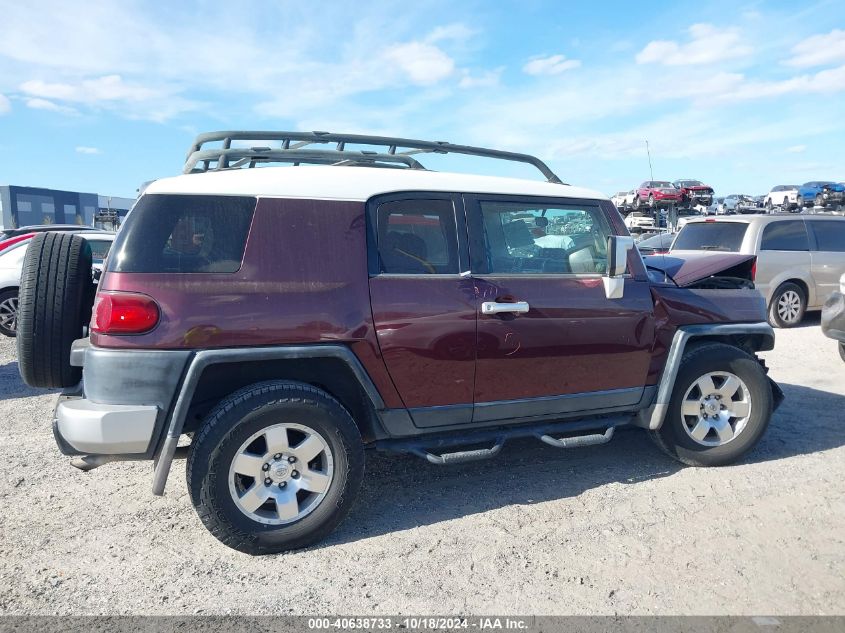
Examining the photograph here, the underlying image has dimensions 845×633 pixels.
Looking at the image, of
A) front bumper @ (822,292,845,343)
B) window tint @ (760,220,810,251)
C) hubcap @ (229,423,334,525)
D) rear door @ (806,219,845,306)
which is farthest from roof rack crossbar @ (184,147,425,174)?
rear door @ (806,219,845,306)

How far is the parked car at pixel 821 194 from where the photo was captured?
25.4 metres

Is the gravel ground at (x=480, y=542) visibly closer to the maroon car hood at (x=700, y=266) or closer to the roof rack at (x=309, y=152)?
the maroon car hood at (x=700, y=266)

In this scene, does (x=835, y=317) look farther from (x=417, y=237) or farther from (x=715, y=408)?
(x=417, y=237)

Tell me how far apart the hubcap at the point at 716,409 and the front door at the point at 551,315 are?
1.52 feet

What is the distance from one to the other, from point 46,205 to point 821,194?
5112cm

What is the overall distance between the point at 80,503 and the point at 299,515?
4.83 ft

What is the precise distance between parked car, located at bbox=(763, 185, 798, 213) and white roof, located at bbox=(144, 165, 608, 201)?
27142 mm

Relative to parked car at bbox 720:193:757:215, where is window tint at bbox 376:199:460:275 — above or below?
below

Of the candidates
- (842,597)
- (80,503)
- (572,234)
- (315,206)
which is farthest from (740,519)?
(80,503)

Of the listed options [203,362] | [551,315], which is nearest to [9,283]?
[203,362]

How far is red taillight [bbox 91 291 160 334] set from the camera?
276 cm

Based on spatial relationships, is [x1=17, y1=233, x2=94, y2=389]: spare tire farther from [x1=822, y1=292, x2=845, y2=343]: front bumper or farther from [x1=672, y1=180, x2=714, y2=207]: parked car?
[x1=672, y1=180, x2=714, y2=207]: parked car

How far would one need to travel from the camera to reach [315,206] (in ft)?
10.3

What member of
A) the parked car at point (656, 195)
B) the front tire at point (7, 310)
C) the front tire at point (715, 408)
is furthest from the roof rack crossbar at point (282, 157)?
the parked car at point (656, 195)
